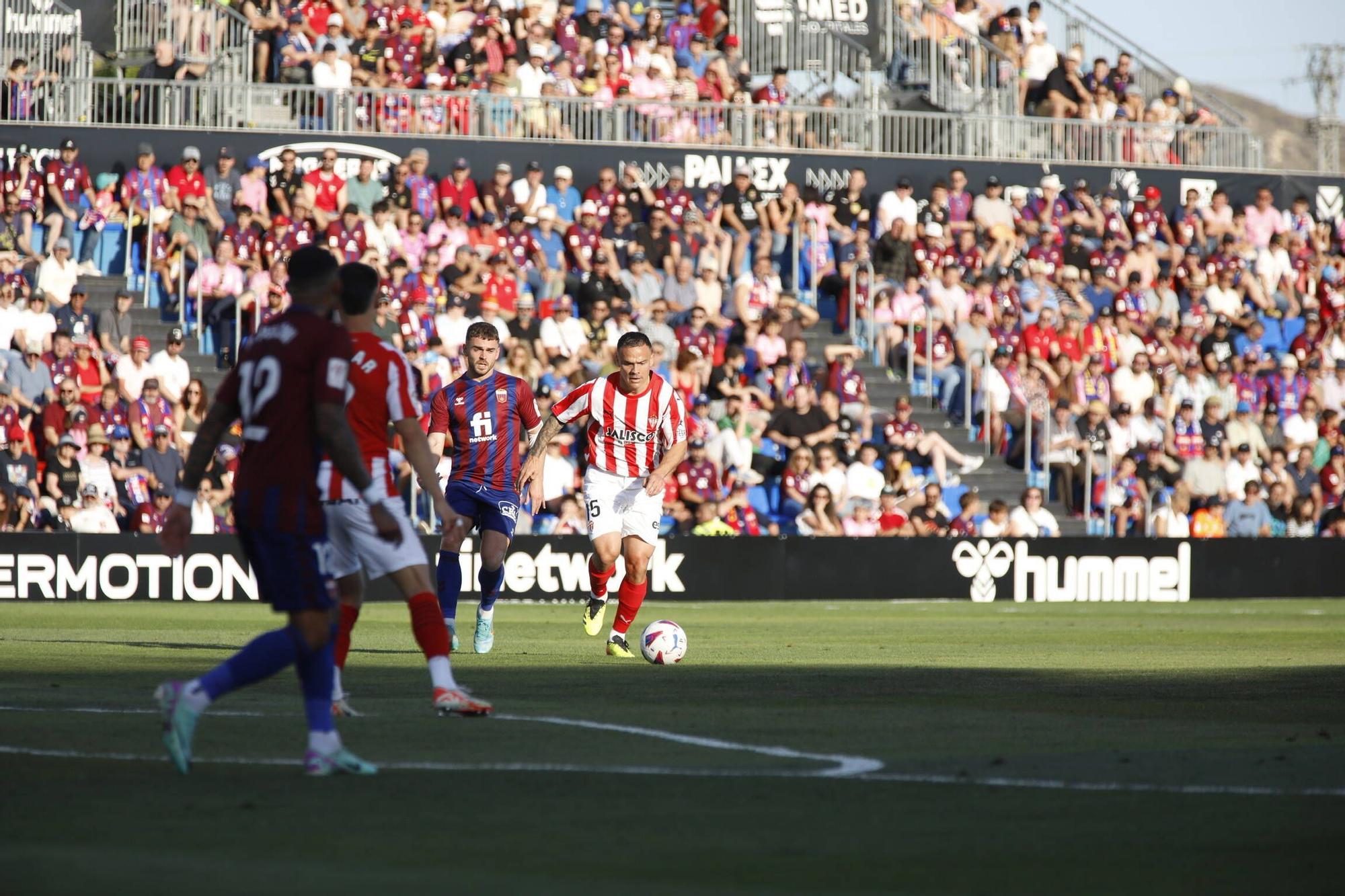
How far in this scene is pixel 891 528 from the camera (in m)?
26.7

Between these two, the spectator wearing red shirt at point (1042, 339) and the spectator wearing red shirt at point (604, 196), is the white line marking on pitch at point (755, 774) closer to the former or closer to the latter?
the spectator wearing red shirt at point (604, 196)

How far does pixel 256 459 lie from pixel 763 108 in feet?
83.9

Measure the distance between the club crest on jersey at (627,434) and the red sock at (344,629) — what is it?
5391 millimetres

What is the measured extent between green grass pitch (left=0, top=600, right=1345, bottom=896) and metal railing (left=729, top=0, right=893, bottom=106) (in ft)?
70.0

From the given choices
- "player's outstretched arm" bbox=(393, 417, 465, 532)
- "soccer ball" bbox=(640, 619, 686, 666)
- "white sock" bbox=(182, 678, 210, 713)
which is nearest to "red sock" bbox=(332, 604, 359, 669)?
"player's outstretched arm" bbox=(393, 417, 465, 532)

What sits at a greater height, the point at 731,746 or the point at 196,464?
the point at 196,464

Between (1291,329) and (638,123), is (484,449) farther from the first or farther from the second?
(1291,329)

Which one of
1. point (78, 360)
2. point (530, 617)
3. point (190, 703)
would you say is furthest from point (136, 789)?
point (78, 360)

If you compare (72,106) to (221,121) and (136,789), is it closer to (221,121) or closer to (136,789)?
(221,121)

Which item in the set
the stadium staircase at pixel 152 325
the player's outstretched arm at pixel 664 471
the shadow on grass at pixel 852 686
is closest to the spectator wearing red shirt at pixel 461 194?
the stadium staircase at pixel 152 325

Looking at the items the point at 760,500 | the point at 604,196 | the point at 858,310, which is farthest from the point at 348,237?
the point at 858,310

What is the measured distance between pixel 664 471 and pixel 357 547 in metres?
5.32

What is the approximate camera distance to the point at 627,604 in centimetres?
1488

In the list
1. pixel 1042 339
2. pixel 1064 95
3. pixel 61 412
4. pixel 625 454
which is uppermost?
pixel 1064 95
